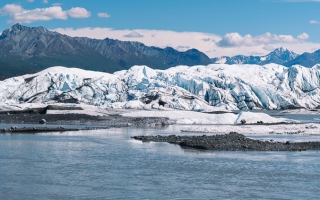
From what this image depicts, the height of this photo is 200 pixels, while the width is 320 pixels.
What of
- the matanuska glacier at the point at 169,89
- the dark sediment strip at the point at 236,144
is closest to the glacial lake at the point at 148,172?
the dark sediment strip at the point at 236,144

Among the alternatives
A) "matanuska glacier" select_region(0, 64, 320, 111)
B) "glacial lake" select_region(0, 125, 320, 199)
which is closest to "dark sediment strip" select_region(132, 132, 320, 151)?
"glacial lake" select_region(0, 125, 320, 199)

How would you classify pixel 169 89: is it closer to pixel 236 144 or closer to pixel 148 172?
pixel 236 144

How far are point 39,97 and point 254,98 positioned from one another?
56747 mm

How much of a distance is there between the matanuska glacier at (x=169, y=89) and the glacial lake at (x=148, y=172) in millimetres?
67459

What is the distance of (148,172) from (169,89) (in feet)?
296

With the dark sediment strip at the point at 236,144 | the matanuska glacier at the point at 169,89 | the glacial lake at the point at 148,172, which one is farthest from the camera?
the matanuska glacier at the point at 169,89

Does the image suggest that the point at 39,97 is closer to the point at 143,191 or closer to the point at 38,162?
the point at 38,162

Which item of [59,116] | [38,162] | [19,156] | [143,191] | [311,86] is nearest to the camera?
[143,191]

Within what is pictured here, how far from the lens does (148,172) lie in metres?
27.7

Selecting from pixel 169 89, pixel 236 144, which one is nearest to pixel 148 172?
pixel 236 144

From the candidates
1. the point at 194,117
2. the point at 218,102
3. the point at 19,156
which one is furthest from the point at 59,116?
the point at 218,102

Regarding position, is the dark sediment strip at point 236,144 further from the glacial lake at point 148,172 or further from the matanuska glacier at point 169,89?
the matanuska glacier at point 169,89

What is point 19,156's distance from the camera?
33.2 meters

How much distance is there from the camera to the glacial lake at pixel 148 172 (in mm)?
22734
